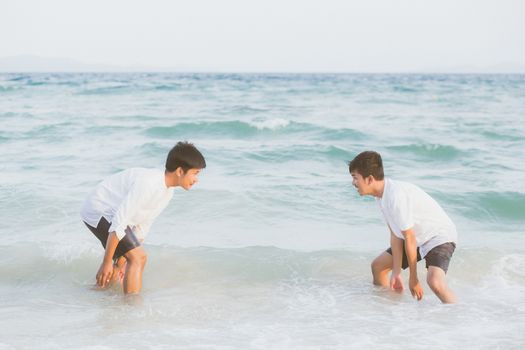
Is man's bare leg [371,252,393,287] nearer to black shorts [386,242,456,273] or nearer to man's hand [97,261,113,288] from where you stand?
black shorts [386,242,456,273]

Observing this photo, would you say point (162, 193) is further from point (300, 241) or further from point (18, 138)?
point (18, 138)

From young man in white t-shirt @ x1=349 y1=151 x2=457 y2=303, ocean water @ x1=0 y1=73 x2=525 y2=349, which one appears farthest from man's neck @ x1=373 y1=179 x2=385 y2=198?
ocean water @ x1=0 y1=73 x2=525 y2=349

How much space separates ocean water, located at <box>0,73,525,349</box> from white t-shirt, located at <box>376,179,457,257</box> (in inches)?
18.9

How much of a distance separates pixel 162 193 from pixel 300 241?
2.52m

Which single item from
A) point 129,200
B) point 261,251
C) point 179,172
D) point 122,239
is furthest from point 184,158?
point 261,251

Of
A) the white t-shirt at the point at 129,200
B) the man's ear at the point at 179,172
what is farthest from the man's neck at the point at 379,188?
the white t-shirt at the point at 129,200

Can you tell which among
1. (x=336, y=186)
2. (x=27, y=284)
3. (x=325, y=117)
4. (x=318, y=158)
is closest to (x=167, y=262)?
(x=27, y=284)

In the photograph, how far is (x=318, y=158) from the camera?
41.0ft

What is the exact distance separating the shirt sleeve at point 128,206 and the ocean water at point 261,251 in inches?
23.3

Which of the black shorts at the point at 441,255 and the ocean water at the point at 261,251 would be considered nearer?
the ocean water at the point at 261,251

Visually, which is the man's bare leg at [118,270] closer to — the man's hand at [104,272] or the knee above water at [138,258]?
the knee above water at [138,258]

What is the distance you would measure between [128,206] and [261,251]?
6.94ft

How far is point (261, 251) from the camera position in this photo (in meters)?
6.26

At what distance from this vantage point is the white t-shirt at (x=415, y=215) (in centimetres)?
434
